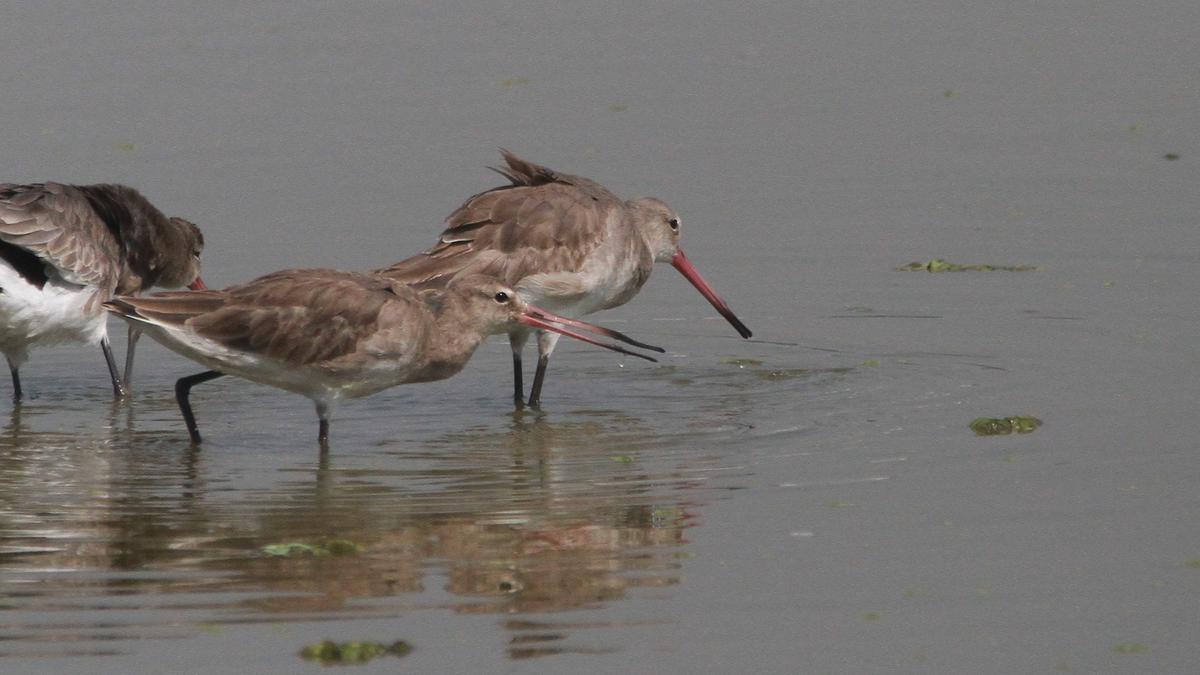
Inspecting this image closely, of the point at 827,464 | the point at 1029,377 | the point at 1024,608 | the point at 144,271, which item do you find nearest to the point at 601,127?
the point at 144,271

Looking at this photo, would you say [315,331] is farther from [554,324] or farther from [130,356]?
[130,356]

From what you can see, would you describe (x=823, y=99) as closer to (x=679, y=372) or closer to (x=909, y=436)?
(x=679, y=372)

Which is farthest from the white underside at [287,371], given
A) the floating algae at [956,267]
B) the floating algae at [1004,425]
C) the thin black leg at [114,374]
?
the floating algae at [956,267]

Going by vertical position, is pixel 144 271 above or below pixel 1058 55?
below

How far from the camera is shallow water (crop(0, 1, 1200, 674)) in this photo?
27.0 ft

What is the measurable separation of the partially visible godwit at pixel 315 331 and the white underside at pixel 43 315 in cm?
188

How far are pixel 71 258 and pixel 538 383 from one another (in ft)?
10.3

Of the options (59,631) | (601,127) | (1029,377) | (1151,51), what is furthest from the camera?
(1151,51)

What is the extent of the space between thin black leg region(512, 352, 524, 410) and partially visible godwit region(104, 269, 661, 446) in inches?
65.6

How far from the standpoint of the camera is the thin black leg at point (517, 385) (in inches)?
529

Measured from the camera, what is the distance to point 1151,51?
19.7 meters

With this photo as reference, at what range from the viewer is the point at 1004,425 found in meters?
11.5

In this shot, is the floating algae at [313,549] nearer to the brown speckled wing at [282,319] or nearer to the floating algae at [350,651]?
the floating algae at [350,651]

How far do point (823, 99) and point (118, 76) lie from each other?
6.58 m
